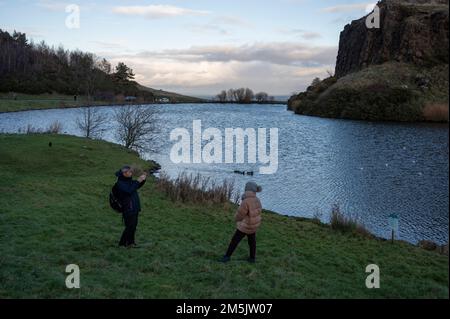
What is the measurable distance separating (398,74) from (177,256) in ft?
289

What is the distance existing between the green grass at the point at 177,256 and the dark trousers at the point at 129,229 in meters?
0.39

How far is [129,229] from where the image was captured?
39.5 ft

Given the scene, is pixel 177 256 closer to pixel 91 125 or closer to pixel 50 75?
pixel 91 125

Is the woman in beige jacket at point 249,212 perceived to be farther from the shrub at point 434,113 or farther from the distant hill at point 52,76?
the distant hill at point 52,76

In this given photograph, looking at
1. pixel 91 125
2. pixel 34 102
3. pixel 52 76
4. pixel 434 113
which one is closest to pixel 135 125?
pixel 91 125

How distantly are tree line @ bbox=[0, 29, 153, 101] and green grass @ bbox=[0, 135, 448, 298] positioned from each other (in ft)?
372

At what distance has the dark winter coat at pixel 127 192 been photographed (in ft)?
36.8

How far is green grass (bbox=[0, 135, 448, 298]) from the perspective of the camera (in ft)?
30.5

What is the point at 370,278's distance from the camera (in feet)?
34.0

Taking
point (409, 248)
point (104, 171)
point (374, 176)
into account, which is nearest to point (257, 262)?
point (409, 248)
